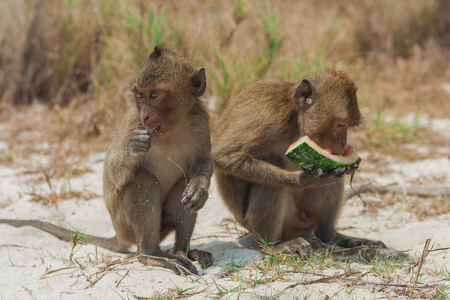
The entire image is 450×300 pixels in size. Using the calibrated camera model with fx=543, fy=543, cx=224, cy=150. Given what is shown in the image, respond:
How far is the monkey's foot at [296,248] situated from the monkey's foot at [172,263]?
73 centimetres

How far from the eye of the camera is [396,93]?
9430 mm

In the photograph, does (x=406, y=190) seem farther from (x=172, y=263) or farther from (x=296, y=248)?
(x=172, y=263)

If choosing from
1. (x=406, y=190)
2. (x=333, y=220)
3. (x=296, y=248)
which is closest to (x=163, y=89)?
(x=296, y=248)

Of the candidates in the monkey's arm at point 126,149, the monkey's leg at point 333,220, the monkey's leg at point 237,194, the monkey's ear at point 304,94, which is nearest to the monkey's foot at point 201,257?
the monkey's leg at point 237,194

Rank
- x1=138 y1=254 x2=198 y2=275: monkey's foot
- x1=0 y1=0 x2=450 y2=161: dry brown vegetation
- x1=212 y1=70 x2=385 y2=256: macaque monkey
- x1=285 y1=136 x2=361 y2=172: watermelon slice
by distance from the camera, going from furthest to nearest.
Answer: x1=0 y1=0 x2=450 y2=161: dry brown vegetation < x1=212 y1=70 x2=385 y2=256: macaque monkey < x1=285 y1=136 x2=361 y2=172: watermelon slice < x1=138 y1=254 x2=198 y2=275: monkey's foot

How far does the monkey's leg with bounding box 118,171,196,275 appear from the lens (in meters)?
3.74

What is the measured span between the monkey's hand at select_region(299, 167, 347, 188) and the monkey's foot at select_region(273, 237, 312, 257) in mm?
438

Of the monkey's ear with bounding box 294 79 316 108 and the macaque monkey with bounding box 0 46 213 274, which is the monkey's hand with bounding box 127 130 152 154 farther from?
the monkey's ear with bounding box 294 79 316 108

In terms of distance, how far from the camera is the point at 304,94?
157 inches

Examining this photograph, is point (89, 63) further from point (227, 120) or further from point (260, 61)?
point (227, 120)

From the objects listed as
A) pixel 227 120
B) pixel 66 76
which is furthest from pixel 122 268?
pixel 66 76

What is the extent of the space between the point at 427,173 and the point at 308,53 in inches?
92.6

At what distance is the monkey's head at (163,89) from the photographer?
11.4ft

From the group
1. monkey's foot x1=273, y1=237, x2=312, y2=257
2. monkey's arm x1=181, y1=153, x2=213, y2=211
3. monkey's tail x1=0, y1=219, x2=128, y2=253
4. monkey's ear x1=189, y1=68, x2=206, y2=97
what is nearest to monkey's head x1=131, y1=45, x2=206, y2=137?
monkey's ear x1=189, y1=68, x2=206, y2=97
